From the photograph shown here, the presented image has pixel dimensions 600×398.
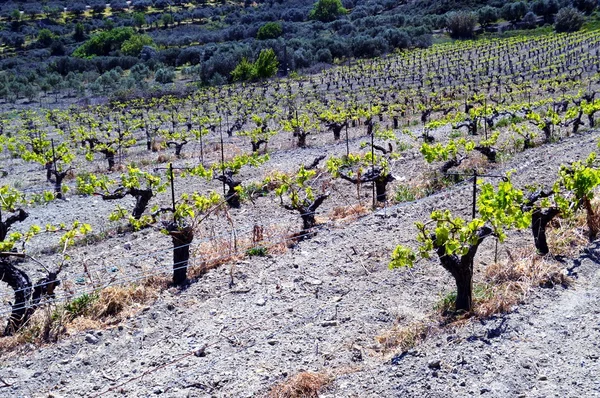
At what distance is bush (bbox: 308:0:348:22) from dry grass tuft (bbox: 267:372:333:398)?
298 feet

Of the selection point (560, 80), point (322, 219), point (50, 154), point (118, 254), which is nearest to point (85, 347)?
point (118, 254)

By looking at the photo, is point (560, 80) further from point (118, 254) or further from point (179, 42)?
point (179, 42)

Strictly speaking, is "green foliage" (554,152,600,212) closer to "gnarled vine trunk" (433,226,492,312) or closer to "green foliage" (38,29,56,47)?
"gnarled vine trunk" (433,226,492,312)

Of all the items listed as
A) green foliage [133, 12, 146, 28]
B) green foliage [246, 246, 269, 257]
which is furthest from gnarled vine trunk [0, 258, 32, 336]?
green foliage [133, 12, 146, 28]

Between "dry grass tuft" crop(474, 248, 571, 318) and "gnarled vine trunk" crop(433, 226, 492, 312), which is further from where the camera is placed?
"dry grass tuft" crop(474, 248, 571, 318)

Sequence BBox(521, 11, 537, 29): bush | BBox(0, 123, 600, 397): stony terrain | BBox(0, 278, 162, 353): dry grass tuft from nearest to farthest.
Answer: BBox(0, 123, 600, 397): stony terrain
BBox(0, 278, 162, 353): dry grass tuft
BBox(521, 11, 537, 29): bush

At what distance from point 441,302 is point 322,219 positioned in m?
4.72

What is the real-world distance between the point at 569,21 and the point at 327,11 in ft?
132

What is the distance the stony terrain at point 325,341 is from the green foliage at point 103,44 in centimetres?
7128

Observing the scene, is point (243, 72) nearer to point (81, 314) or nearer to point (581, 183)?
point (81, 314)

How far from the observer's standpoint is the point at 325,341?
7309 mm

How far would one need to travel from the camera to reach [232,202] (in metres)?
14.8

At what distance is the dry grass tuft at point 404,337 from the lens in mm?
6867

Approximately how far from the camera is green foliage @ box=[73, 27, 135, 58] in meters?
74.1
